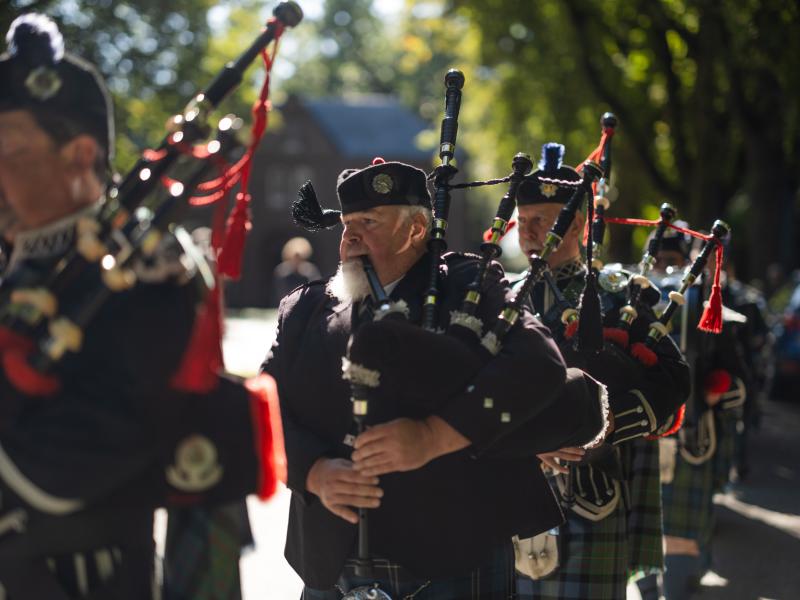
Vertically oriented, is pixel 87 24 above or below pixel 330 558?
above

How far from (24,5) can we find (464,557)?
1404 centimetres

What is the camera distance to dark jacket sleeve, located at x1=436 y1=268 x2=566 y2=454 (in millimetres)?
2738

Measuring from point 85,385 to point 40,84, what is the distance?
65cm

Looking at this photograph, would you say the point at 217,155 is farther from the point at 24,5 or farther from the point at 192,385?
the point at 24,5

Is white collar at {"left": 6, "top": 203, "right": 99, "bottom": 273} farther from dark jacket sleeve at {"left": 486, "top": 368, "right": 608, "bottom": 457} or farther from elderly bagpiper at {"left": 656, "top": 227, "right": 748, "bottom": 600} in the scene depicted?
elderly bagpiper at {"left": 656, "top": 227, "right": 748, "bottom": 600}

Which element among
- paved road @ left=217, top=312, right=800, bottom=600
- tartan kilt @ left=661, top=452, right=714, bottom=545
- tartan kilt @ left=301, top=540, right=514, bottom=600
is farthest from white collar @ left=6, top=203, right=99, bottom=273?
tartan kilt @ left=661, top=452, right=714, bottom=545

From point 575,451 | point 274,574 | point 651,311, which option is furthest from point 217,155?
Answer: point 274,574

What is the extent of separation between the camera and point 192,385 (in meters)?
2.21

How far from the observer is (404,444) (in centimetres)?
276

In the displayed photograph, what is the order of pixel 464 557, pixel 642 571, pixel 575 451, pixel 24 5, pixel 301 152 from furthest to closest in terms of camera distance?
pixel 301 152, pixel 24 5, pixel 642 571, pixel 575 451, pixel 464 557

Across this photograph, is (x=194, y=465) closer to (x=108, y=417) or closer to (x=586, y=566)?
(x=108, y=417)

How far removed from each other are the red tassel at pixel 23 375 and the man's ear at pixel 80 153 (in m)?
0.44

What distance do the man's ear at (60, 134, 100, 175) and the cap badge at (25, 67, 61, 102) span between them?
106mm

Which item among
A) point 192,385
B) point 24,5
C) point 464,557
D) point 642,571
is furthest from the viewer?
point 24,5
